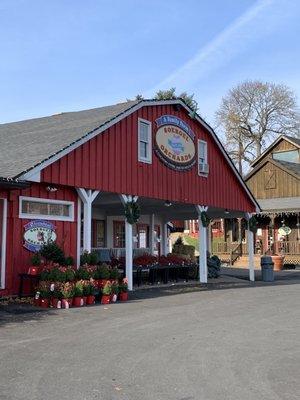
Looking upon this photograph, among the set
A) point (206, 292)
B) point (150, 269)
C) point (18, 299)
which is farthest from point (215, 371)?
point (150, 269)

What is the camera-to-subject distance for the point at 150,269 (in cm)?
2008

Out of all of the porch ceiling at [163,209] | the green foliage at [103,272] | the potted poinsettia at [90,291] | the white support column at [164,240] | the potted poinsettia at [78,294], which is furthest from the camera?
the white support column at [164,240]

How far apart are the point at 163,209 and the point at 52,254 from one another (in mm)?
10996

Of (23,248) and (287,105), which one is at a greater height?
(287,105)

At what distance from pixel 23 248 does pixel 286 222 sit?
2548cm

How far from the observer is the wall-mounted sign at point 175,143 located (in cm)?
1975

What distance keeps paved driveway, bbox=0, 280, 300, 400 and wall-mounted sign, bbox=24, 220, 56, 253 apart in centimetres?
268

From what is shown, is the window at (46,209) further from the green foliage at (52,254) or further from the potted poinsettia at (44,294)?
the potted poinsettia at (44,294)

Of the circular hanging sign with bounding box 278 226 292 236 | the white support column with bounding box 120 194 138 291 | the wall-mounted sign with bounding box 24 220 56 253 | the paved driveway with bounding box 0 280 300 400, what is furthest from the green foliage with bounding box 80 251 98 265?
the circular hanging sign with bounding box 278 226 292 236

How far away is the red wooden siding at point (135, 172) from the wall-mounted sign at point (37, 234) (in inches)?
48.7

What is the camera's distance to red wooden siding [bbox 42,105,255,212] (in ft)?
52.0

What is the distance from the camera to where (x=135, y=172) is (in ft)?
60.0

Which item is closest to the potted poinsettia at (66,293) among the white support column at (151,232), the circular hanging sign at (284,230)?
the white support column at (151,232)

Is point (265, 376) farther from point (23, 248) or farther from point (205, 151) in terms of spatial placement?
point (205, 151)
